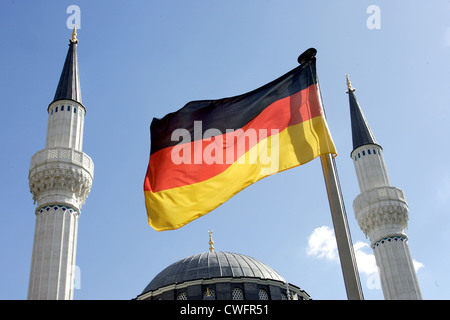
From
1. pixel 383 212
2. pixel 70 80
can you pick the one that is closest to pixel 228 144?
pixel 70 80

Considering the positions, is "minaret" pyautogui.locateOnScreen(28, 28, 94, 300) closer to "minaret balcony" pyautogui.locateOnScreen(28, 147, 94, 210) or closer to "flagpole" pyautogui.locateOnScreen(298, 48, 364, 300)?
"minaret balcony" pyautogui.locateOnScreen(28, 147, 94, 210)

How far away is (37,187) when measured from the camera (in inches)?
826

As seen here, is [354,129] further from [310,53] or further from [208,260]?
[310,53]

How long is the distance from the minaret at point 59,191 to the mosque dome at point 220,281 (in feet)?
26.8

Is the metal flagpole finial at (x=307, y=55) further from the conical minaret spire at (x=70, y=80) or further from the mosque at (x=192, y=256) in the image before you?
the conical minaret spire at (x=70, y=80)

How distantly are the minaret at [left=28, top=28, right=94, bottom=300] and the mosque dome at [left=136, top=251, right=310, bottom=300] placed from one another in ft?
26.8

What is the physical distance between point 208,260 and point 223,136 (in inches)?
892

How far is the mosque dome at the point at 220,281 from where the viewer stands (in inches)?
1071

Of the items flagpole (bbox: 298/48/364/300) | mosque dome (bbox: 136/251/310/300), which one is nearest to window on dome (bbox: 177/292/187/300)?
mosque dome (bbox: 136/251/310/300)

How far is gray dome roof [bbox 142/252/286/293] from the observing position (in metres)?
28.6

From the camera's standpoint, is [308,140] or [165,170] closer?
[308,140]

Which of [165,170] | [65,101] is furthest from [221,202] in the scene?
[65,101]

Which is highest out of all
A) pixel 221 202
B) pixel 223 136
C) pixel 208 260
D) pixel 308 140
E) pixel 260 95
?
pixel 208 260

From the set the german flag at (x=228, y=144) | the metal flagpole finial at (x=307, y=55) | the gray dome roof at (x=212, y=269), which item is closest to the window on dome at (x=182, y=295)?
the gray dome roof at (x=212, y=269)
